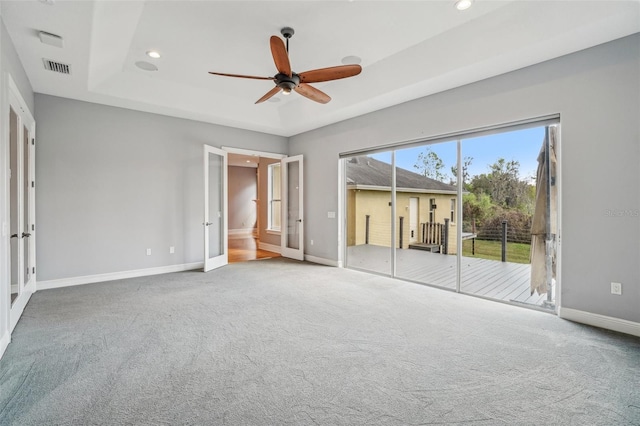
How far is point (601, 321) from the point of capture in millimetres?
3066

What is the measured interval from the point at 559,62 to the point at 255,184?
10.0 meters

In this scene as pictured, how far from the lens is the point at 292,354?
2545 millimetres

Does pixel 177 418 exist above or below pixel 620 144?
below

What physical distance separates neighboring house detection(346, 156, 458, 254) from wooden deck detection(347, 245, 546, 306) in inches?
9.8

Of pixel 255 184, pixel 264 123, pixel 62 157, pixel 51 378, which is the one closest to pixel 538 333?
pixel 51 378

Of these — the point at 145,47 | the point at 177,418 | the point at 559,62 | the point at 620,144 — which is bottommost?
the point at 177,418

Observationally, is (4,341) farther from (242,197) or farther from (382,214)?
(242,197)

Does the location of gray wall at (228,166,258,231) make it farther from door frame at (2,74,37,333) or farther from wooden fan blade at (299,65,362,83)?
wooden fan blade at (299,65,362,83)

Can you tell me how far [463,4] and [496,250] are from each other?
2969 millimetres

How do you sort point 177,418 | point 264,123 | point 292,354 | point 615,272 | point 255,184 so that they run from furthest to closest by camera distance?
1. point 255,184
2. point 264,123
3. point 615,272
4. point 292,354
5. point 177,418

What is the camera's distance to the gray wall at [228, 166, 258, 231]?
11.5 metres

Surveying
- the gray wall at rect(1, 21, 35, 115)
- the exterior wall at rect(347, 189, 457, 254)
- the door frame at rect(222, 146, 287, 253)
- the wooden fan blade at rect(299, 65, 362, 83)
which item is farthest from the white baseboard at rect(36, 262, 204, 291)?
the wooden fan blade at rect(299, 65, 362, 83)

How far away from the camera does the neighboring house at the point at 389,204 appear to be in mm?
4770

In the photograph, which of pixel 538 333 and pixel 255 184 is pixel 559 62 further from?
pixel 255 184
